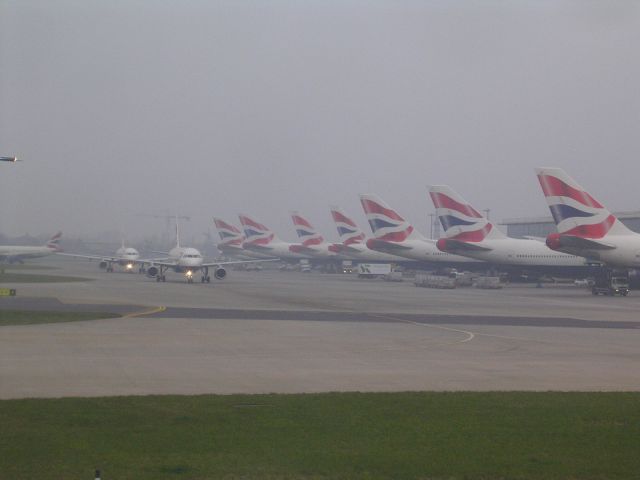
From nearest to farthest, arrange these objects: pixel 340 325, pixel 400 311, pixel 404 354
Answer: pixel 404 354
pixel 340 325
pixel 400 311

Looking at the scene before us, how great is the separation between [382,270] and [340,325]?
74.0m

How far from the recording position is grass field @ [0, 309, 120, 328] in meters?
30.0

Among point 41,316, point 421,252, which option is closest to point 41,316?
point 41,316

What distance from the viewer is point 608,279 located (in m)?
66.2

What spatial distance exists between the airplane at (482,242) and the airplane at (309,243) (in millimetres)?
39363

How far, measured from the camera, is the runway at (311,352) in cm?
1722

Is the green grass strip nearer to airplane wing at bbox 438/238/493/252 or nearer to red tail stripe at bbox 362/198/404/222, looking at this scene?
airplane wing at bbox 438/238/493/252

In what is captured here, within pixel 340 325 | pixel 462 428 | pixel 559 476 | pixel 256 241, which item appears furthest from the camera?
pixel 256 241

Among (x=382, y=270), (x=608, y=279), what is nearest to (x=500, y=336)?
(x=608, y=279)

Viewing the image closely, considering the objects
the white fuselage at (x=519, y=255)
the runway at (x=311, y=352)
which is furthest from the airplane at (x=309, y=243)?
the runway at (x=311, y=352)

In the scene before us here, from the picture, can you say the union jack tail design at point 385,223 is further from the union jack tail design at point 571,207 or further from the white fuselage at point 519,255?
the union jack tail design at point 571,207

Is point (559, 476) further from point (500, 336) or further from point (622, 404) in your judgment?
point (500, 336)

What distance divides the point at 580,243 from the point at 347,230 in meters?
52.1

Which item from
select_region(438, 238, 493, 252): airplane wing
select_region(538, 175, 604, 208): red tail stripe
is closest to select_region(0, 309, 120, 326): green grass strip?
select_region(538, 175, 604, 208): red tail stripe
